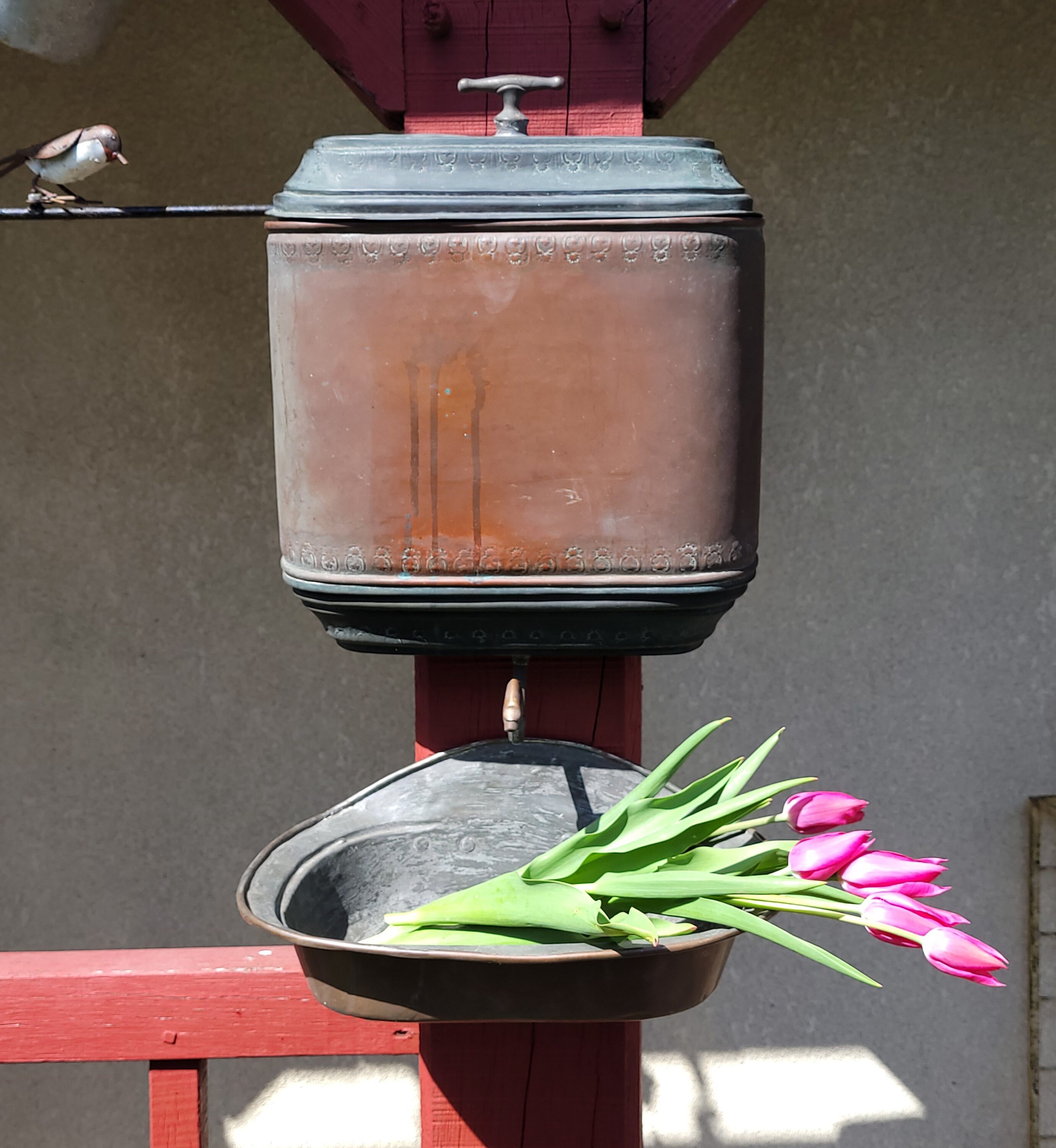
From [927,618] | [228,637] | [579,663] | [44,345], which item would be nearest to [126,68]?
[44,345]

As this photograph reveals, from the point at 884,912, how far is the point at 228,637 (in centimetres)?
150

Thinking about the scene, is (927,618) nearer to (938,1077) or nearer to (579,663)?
(938,1077)

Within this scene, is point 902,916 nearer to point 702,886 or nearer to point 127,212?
point 702,886

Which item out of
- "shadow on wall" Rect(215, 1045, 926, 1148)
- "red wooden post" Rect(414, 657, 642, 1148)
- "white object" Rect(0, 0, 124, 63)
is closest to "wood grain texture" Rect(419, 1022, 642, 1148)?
"red wooden post" Rect(414, 657, 642, 1148)

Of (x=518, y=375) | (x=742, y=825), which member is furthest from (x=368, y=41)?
(x=742, y=825)

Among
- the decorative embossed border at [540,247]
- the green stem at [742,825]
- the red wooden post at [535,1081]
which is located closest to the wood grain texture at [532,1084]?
the red wooden post at [535,1081]

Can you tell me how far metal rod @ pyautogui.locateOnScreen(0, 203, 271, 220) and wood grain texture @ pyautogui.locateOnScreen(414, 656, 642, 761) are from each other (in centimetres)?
52

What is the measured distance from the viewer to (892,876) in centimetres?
101

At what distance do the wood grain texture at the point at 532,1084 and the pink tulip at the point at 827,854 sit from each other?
0.50 meters

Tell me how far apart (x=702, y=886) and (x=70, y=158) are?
40.3 inches

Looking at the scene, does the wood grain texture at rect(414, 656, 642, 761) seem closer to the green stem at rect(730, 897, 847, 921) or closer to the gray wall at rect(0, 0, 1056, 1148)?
the green stem at rect(730, 897, 847, 921)

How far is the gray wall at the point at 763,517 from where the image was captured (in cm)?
213

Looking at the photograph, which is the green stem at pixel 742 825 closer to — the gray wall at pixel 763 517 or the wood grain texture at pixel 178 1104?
the wood grain texture at pixel 178 1104

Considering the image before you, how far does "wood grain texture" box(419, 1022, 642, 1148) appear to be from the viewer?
1449 mm
